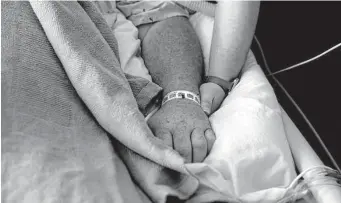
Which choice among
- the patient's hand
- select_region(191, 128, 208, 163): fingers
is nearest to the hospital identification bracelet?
the patient's hand

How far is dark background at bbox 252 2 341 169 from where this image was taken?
0.90 metres

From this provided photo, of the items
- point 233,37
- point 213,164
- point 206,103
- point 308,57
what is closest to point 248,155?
point 213,164

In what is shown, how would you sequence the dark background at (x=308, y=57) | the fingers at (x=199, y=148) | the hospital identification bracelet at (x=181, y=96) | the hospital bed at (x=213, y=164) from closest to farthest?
1. the hospital bed at (x=213, y=164)
2. the fingers at (x=199, y=148)
3. the hospital identification bracelet at (x=181, y=96)
4. the dark background at (x=308, y=57)

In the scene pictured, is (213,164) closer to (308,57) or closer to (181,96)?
(181,96)

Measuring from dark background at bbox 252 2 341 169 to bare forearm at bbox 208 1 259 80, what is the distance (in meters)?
0.20

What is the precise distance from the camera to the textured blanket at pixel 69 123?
567mm

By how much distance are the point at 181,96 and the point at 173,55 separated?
0.13 metres

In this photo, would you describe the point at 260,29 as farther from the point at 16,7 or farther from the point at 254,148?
the point at 16,7

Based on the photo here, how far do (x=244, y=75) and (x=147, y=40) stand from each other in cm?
24

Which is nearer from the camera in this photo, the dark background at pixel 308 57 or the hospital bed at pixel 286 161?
the hospital bed at pixel 286 161

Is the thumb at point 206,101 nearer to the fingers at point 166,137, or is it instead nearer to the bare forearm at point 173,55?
the bare forearm at point 173,55

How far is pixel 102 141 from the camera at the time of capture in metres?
0.64

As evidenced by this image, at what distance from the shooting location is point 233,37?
2.85ft

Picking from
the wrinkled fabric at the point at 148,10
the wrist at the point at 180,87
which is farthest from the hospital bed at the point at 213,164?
the wrinkled fabric at the point at 148,10
